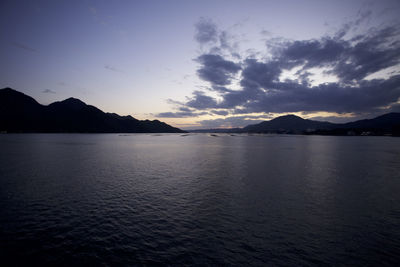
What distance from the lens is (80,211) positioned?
2272 cm

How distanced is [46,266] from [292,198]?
2837 centimetres

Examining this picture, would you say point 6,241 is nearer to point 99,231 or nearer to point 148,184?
point 99,231

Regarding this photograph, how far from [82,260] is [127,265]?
3.52 m

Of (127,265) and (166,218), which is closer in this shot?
(127,265)

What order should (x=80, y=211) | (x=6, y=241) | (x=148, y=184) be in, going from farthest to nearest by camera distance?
1. (x=148, y=184)
2. (x=80, y=211)
3. (x=6, y=241)

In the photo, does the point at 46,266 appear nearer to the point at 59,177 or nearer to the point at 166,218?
the point at 166,218

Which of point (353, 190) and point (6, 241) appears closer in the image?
point (6, 241)

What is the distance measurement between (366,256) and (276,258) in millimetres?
7178

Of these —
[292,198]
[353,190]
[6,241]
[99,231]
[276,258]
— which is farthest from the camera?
[353,190]

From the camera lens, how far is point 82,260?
14.3m

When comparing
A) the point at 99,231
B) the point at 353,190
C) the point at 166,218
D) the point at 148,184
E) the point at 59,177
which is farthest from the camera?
the point at 59,177

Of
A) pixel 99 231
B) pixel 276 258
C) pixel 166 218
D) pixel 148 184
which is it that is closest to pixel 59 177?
pixel 148 184

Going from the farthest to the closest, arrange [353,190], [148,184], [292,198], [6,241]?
[148,184] → [353,190] → [292,198] → [6,241]

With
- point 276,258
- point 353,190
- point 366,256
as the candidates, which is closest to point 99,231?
point 276,258
